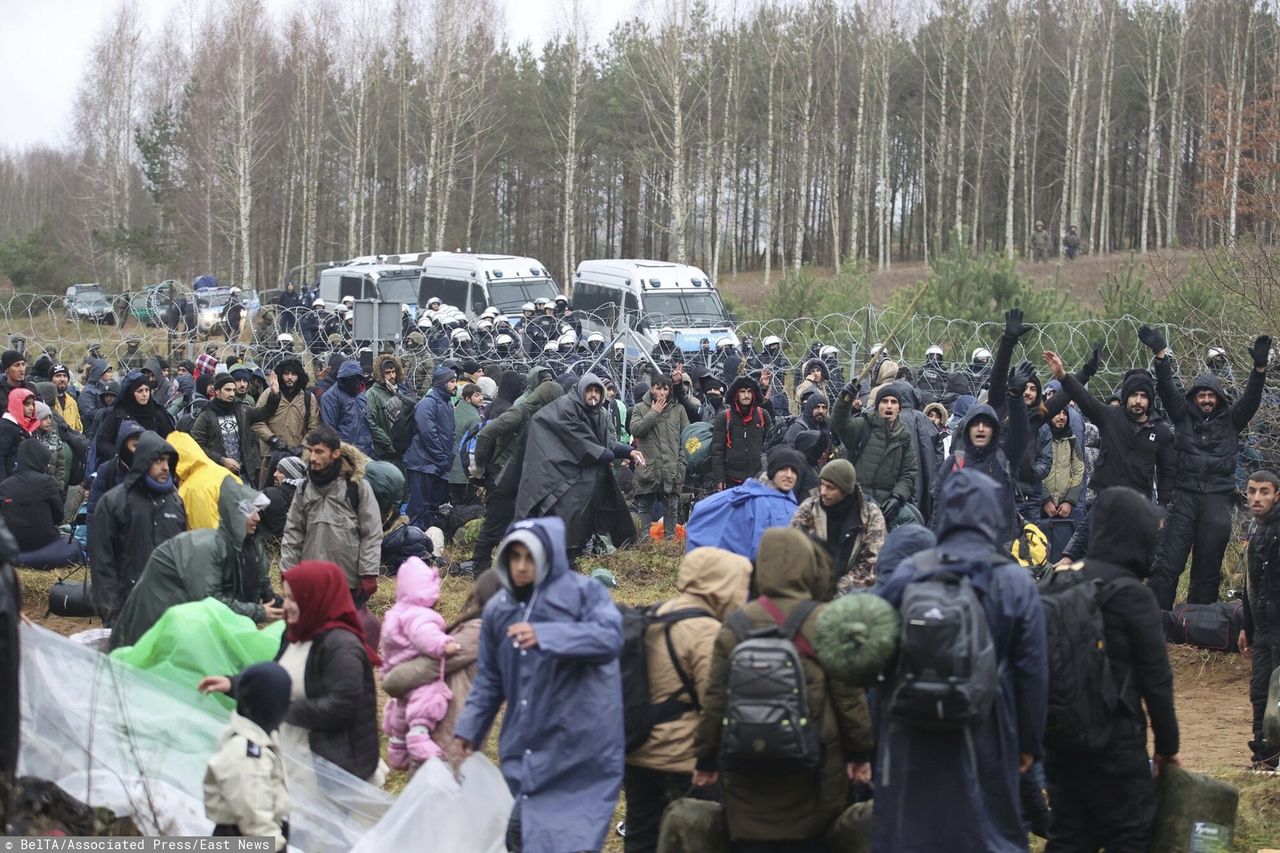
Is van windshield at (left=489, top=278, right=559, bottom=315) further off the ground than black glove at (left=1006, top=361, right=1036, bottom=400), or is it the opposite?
van windshield at (left=489, top=278, right=559, bottom=315)

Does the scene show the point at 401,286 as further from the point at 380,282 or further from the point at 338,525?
the point at 338,525

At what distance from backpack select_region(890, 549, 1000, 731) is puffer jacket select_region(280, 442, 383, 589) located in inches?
148

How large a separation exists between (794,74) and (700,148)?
3874 millimetres

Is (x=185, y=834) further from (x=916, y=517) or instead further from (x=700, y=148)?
(x=700, y=148)

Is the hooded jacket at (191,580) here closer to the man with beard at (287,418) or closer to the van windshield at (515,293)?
the man with beard at (287,418)

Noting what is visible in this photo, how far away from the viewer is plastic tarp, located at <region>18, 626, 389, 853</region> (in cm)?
509

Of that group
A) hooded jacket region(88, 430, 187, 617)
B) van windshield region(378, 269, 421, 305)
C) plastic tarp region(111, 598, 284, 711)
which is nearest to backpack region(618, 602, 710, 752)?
plastic tarp region(111, 598, 284, 711)

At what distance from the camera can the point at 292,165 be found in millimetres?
51750

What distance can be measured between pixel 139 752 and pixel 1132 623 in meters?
3.59

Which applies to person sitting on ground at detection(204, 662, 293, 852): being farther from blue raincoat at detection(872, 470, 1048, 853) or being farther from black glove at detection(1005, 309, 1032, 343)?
black glove at detection(1005, 309, 1032, 343)

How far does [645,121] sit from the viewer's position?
48.7 m

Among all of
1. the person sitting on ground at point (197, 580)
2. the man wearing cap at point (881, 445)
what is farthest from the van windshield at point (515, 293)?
the person sitting on ground at point (197, 580)

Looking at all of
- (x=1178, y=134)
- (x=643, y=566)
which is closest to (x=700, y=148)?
(x=1178, y=134)

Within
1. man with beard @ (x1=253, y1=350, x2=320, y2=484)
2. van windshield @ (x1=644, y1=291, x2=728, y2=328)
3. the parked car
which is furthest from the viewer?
the parked car
